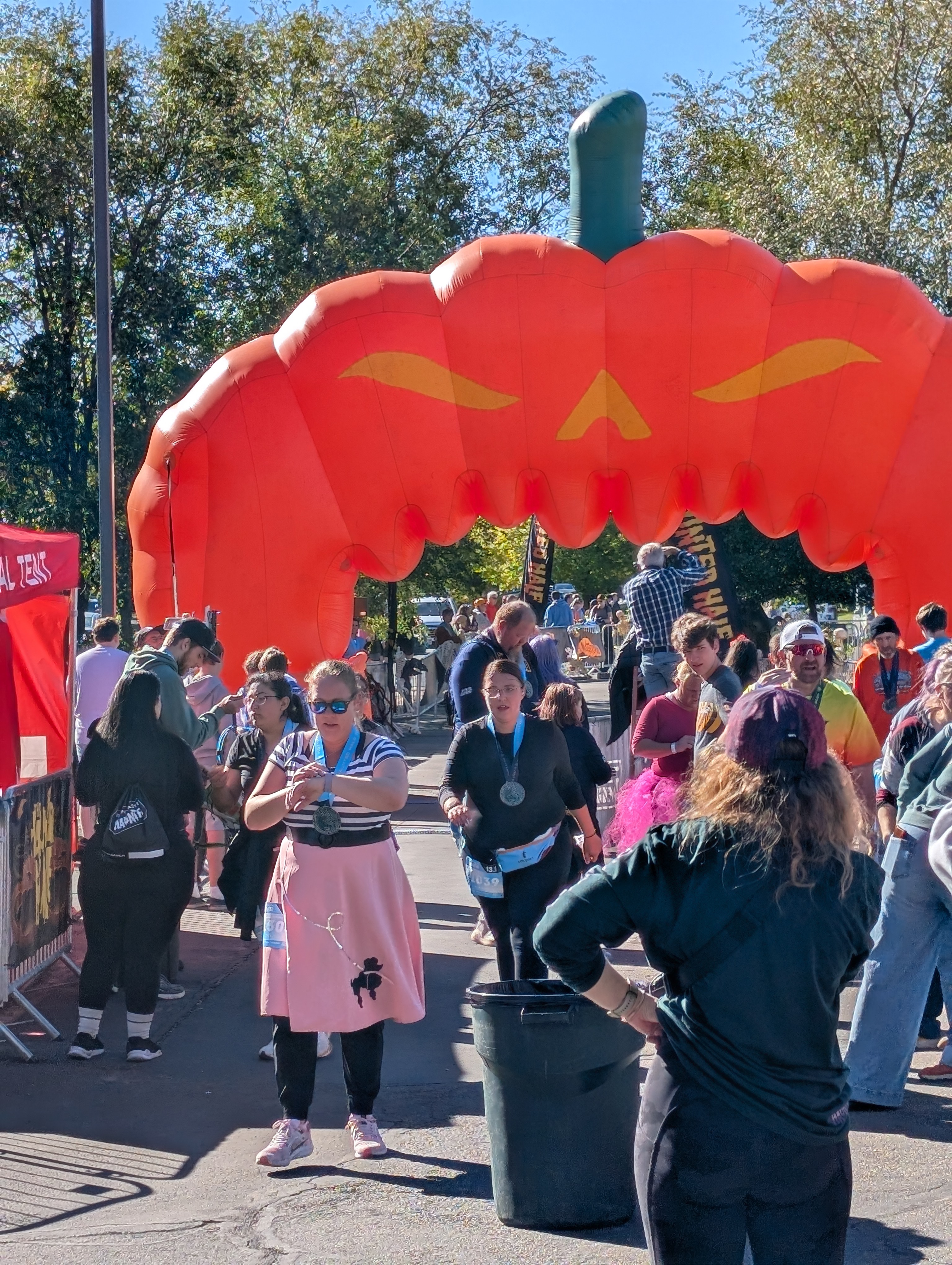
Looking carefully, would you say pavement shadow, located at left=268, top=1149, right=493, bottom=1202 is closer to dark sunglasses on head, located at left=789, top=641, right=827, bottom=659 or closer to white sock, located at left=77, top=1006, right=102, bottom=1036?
white sock, located at left=77, top=1006, right=102, bottom=1036

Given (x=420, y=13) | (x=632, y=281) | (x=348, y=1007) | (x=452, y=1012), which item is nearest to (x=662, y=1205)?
(x=348, y=1007)

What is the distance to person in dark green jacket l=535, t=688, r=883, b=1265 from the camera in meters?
2.99

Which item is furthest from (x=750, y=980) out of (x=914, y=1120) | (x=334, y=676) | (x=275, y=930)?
(x=914, y=1120)

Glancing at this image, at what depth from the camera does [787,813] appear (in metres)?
3.02

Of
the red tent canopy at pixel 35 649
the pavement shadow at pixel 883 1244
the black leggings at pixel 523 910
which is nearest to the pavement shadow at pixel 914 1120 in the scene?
the pavement shadow at pixel 883 1244

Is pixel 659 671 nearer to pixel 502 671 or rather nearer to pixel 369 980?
pixel 502 671

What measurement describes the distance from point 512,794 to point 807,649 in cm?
156

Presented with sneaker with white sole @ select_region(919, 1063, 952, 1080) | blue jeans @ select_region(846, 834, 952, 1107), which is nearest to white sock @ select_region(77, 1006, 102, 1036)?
blue jeans @ select_region(846, 834, 952, 1107)

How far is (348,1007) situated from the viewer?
5.39 m

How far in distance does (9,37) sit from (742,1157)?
25464 millimetres

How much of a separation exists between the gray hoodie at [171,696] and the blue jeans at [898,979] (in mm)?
3421

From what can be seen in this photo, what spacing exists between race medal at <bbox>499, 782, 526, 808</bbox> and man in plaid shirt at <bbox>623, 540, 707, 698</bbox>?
4.90m

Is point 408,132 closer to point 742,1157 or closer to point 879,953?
point 879,953

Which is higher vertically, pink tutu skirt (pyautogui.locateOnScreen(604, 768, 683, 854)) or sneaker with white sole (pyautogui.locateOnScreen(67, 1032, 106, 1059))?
pink tutu skirt (pyautogui.locateOnScreen(604, 768, 683, 854))
